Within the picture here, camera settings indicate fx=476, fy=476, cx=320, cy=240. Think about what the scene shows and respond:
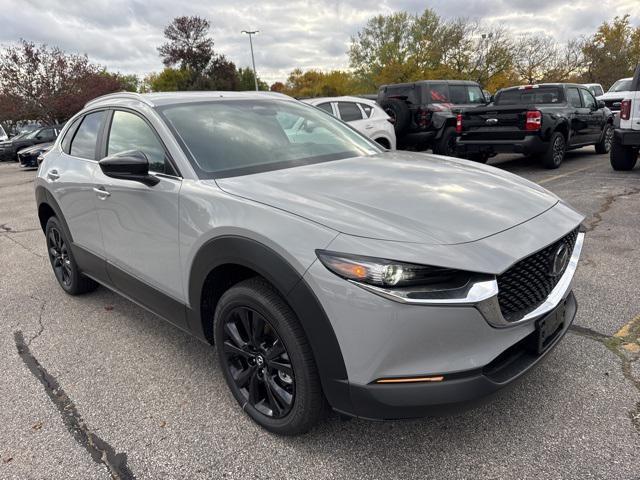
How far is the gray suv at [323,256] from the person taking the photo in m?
1.81

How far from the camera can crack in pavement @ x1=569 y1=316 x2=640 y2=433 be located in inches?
107

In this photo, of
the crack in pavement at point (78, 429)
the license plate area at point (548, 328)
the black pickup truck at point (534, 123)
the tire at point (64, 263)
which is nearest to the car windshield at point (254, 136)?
the crack in pavement at point (78, 429)

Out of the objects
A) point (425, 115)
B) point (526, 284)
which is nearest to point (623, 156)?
point (425, 115)

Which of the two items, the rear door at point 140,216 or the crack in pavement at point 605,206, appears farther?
the crack in pavement at point 605,206

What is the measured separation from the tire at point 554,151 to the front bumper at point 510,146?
18 centimetres

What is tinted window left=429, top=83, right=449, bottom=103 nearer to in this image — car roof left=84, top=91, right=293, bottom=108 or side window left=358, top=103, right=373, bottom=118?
side window left=358, top=103, right=373, bottom=118

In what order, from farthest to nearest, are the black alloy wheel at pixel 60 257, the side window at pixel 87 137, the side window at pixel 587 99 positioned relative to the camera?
the side window at pixel 587 99 → the black alloy wheel at pixel 60 257 → the side window at pixel 87 137

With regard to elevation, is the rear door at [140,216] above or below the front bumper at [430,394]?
above

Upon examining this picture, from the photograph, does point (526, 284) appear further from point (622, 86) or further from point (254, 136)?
point (622, 86)

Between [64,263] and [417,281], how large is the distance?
3724mm

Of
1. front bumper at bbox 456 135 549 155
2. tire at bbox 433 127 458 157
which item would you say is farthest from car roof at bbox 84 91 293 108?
tire at bbox 433 127 458 157

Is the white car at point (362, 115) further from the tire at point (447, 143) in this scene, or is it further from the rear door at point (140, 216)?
the rear door at point (140, 216)

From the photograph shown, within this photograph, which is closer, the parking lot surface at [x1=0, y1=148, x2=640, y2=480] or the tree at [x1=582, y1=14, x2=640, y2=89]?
the parking lot surface at [x1=0, y1=148, x2=640, y2=480]

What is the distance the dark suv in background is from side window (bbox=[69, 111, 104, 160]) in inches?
341
